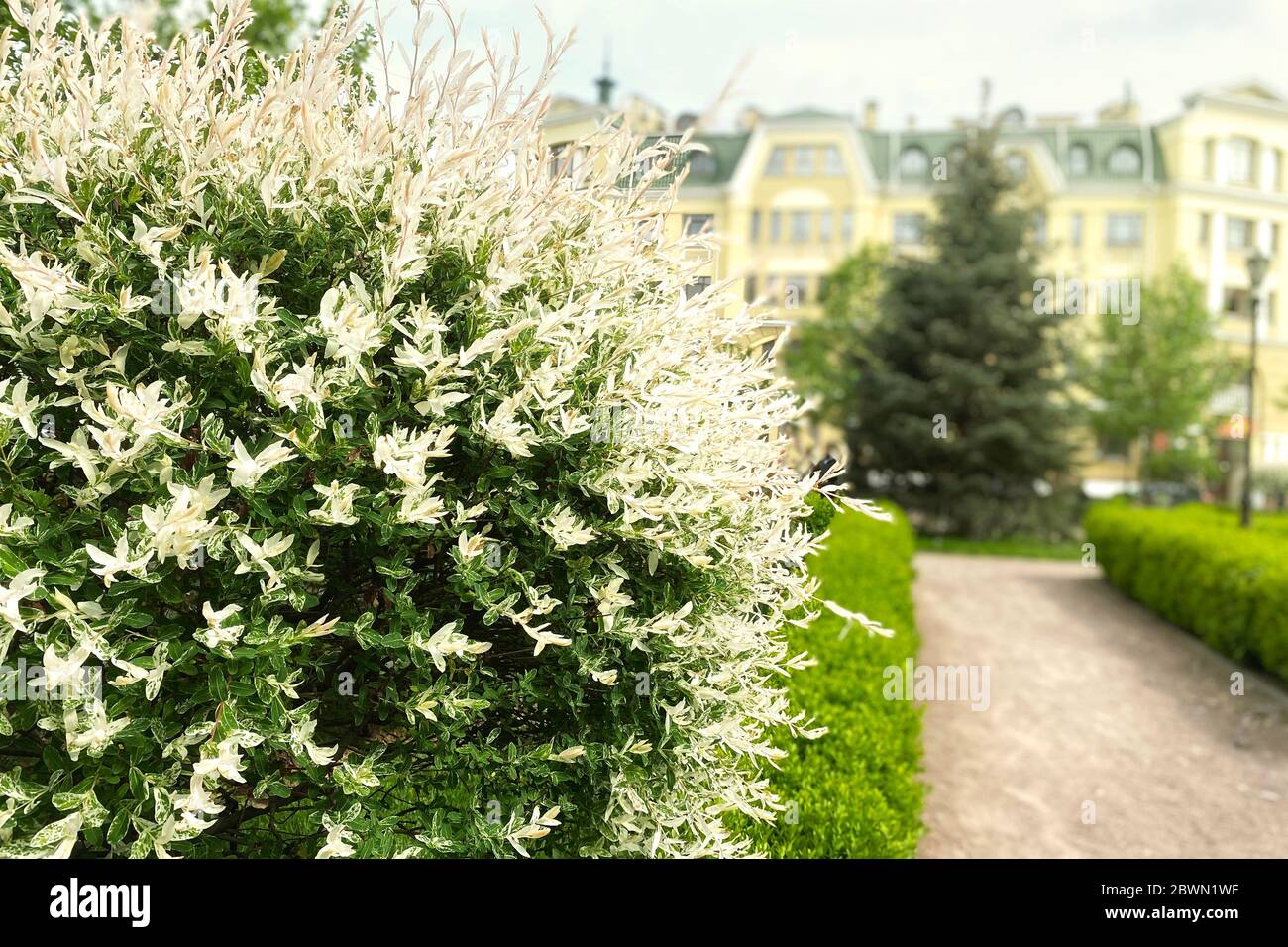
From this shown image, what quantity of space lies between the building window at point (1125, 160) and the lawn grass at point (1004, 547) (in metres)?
30.4

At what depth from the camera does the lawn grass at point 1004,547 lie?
67.3 feet

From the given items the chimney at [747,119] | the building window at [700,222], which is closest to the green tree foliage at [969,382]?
the building window at [700,222]

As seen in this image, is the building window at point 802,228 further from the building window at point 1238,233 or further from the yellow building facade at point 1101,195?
the building window at point 1238,233

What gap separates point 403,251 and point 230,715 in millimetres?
1090

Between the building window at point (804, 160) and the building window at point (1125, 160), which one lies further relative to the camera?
the building window at point (1125, 160)

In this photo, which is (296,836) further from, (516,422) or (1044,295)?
(1044,295)

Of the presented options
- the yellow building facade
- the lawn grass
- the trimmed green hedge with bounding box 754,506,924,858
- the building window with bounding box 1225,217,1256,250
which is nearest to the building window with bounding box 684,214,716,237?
the trimmed green hedge with bounding box 754,506,924,858

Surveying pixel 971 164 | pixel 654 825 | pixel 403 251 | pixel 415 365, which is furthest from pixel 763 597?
pixel 971 164

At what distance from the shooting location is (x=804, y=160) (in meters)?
43.6

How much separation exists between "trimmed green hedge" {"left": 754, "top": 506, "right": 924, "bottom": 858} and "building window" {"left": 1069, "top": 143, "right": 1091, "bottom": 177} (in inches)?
1785

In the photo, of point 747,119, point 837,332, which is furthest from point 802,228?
point 837,332

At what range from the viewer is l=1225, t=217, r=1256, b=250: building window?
4503cm

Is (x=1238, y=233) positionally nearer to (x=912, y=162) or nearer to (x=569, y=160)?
(x=912, y=162)
